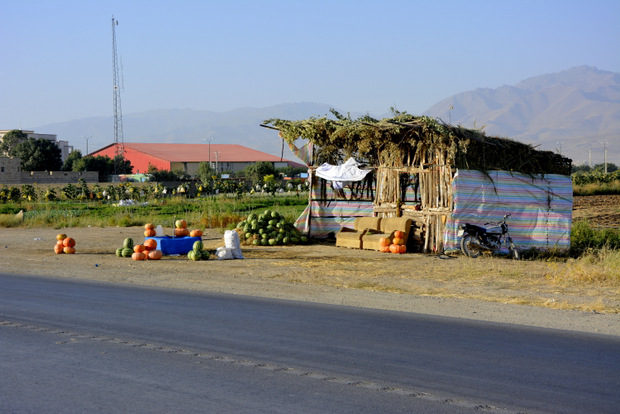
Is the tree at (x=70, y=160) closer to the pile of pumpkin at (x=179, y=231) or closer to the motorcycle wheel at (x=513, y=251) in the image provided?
the pile of pumpkin at (x=179, y=231)

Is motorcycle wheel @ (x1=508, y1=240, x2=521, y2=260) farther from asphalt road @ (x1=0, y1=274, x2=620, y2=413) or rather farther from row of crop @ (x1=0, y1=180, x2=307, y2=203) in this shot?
row of crop @ (x1=0, y1=180, x2=307, y2=203)

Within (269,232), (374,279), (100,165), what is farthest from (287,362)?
(100,165)

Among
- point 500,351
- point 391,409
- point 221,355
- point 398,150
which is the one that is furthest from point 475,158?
point 391,409

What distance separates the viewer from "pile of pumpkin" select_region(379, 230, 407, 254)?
71.8 feet

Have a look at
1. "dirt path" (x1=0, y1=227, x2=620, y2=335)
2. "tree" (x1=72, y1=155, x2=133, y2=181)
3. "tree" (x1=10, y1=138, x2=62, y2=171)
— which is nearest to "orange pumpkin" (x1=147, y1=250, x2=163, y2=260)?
"dirt path" (x1=0, y1=227, x2=620, y2=335)

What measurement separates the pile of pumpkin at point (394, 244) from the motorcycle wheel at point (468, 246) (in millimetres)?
2122

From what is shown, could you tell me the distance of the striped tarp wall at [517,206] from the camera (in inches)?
821

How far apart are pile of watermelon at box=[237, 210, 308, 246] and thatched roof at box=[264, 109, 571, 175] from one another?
2770 millimetres

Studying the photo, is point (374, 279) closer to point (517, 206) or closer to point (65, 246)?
point (517, 206)

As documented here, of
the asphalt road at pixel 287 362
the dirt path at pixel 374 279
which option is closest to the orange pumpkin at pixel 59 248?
the dirt path at pixel 374 279

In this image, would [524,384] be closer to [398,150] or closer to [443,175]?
[443,175]

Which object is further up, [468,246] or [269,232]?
[269,232]

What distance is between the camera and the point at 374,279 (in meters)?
16.3

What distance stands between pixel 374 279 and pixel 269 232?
8.50 m
